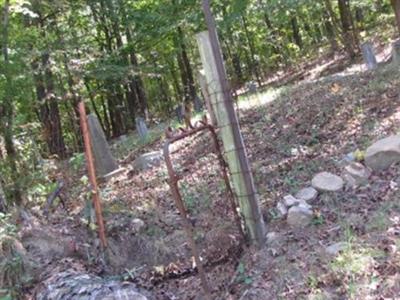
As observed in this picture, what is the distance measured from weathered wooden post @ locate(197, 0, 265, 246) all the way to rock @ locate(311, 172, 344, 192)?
3.57 ft

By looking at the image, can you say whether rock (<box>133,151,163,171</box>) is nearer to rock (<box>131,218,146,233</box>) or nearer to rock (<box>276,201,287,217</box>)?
rock (<box>131,218,146,233</box>)

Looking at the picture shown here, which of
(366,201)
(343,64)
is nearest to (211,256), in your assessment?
(366,201)

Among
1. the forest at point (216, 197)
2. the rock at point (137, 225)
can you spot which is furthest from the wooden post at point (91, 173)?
the rock at point (137, 225)

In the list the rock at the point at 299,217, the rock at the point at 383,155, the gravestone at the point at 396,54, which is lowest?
the rock at the point at 299,217

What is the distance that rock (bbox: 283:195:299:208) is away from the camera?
5170 mm

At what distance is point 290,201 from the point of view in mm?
5223

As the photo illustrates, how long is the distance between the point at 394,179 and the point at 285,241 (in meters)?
1.57

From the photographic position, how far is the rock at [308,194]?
17.3 ft

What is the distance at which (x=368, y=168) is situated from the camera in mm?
5559

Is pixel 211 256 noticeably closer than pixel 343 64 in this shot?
Yes

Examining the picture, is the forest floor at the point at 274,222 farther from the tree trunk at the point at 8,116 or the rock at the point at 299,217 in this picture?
the tree trunk at the point at 8,116

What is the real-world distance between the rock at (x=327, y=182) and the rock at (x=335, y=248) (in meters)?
1.21

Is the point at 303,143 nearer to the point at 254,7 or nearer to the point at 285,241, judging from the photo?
the point at 285,241

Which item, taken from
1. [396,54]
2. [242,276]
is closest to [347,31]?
[396,54]
